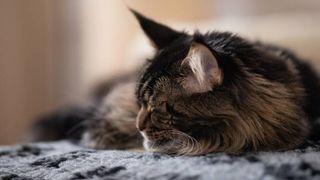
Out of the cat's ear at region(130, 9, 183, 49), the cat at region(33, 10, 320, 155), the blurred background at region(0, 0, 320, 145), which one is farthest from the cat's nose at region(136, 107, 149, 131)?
the blurred background at region(0, 0, 320, 145)

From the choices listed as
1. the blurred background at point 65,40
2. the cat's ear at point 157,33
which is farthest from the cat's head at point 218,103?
the blurred background at point 65,40

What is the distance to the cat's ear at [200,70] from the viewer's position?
106 centimetres

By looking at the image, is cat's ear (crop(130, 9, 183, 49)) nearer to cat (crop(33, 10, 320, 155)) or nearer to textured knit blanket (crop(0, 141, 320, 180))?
cat (crop(33, 10, 320, 155))

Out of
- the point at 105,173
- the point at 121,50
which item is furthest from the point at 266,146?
the point at 121,50

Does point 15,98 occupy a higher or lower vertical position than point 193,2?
lower

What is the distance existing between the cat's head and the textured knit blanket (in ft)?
0.22

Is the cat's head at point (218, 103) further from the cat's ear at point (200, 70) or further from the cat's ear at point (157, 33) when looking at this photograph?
the cat's ear at point (157, 33)

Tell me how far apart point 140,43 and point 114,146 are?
954mm

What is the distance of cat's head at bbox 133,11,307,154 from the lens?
112 centimetres

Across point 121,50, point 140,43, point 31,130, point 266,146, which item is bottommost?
point 266,146

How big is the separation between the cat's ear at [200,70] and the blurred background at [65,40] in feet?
5.64

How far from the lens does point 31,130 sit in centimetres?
188

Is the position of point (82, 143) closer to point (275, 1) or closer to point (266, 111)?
point (266, 111)

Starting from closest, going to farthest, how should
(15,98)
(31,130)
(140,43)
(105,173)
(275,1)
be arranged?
(105,173)
(31,130)
(140,43)
(15,98)
(275,1)
